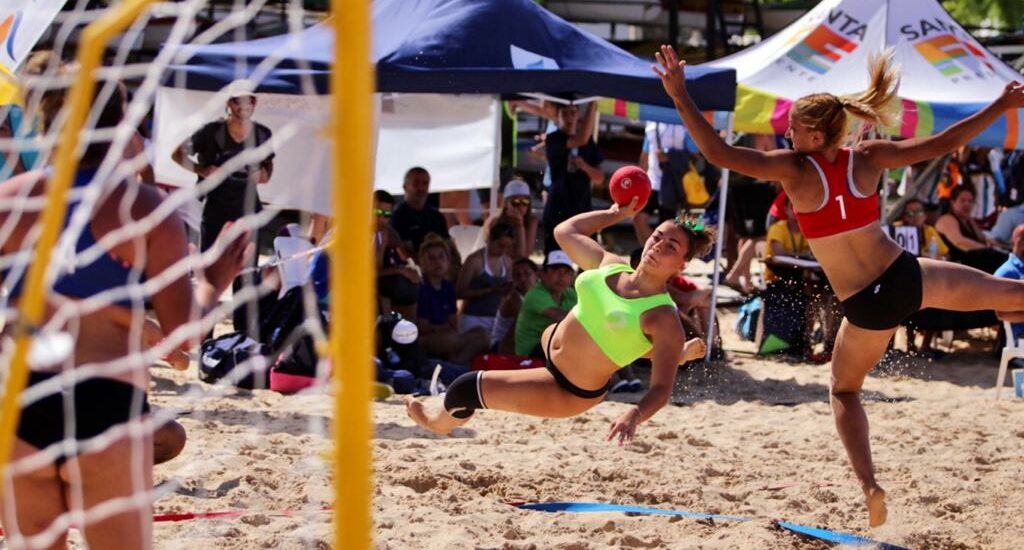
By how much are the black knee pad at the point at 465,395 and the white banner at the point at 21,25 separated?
A: 3.45 metres

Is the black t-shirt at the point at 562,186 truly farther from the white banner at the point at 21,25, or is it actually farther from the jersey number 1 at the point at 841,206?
the jersey number 1 at the point at 841,206

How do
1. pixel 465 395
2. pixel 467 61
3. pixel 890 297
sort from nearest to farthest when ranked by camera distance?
1. pixel 890 297
2. pixel 465 395
3. pixel 467 61

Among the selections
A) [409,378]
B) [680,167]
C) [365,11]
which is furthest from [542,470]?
[680,167]

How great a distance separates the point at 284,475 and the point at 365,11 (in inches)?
134

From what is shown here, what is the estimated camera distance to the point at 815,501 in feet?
17.0

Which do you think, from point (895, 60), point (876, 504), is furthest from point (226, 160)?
point (895, 60)

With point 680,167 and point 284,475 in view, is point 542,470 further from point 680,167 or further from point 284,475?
point 680,167

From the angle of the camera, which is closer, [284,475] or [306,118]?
[284,475]

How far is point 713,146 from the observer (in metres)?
4.31

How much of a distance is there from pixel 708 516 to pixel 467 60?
10.9 ft

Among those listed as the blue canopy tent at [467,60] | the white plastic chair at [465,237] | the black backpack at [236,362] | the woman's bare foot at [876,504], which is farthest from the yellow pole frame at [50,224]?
the white plastic chair at [465,237]

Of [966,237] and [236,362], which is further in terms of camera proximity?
[966,237]

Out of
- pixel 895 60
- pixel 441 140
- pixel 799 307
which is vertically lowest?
pixel 799 307

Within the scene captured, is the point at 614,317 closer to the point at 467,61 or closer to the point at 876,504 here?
the point at 876,504
